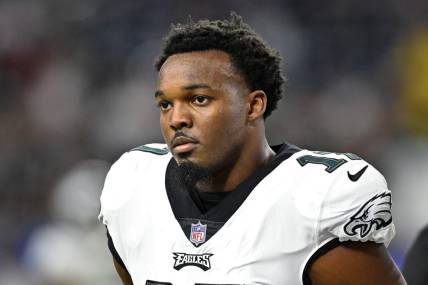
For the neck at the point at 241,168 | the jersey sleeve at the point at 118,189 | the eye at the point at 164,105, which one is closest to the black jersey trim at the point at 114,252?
the jersey sleeve at the point at 118,189

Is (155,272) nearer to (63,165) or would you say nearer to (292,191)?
(292,191)

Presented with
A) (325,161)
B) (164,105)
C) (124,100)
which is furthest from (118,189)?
(124,100)

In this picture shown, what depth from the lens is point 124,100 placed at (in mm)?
5848

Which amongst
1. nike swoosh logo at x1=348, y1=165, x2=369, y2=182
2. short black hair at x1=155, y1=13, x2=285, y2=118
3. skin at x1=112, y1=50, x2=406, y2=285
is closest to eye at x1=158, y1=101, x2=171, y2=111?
skin at x1=112, y1=50, x2=406, y2=285

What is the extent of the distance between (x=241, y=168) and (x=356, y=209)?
33cm

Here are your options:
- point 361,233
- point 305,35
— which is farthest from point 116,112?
point 361,233

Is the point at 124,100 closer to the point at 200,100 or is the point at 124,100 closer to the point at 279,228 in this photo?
the point at 200,100

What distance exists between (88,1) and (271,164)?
4.43m

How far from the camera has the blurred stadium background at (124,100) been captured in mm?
4977

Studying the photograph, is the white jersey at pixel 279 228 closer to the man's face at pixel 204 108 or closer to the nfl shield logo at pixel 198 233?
the nfl shield logo at pixel 198 233

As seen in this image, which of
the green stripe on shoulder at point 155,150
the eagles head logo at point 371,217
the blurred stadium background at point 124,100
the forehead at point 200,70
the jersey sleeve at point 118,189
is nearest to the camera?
the eagles head logo at point 371,217

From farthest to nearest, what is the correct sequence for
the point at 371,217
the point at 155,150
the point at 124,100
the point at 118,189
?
the point at 124,100 < the point at 155,150 < the point at 118,189 < the point at 371,217

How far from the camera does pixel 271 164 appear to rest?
228 cm

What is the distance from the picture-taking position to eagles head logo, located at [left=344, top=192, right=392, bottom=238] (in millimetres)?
2072
